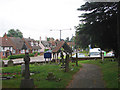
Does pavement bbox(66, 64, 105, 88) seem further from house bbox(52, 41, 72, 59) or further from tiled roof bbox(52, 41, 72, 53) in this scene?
tiled roof bbox(52, 41, 72, 53)

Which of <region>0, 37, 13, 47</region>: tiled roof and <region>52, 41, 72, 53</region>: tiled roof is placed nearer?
<region>52, 41, 72, 53</region>: tiled roof

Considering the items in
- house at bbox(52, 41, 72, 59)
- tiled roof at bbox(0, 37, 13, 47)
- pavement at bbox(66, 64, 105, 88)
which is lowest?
pavement at bbox(66, 64, 105, 88)

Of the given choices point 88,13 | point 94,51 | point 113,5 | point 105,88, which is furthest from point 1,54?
point 105,88

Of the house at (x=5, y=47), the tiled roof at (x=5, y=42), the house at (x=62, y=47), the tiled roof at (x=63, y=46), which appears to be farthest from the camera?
the tiled roof at (x=5, y=42)

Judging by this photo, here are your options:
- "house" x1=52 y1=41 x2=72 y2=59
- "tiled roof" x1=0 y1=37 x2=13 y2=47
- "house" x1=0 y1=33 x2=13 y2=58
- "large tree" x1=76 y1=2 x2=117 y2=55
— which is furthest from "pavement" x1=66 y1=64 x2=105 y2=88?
"tiled roof" x1=0 y1=37 x2=13 y2=47

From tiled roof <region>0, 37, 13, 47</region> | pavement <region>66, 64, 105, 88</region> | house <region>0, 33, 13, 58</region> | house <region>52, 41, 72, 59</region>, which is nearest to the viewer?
pavement <region>66, 64, 105, 88</region>

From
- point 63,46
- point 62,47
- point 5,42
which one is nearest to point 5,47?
point 5,42

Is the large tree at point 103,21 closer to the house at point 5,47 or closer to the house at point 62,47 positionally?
the house at point 62,47

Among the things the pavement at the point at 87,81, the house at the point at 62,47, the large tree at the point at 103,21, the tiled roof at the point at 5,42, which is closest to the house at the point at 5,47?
the tiled roof at the point at 5,42

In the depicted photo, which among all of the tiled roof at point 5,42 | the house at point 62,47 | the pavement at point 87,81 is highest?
the tiled roof at point 5,42

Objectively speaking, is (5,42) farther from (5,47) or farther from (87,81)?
(87,81)

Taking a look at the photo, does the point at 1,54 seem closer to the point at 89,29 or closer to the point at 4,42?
the point at 4,42

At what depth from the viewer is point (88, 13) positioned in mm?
17781

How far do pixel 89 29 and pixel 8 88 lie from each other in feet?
39.0
